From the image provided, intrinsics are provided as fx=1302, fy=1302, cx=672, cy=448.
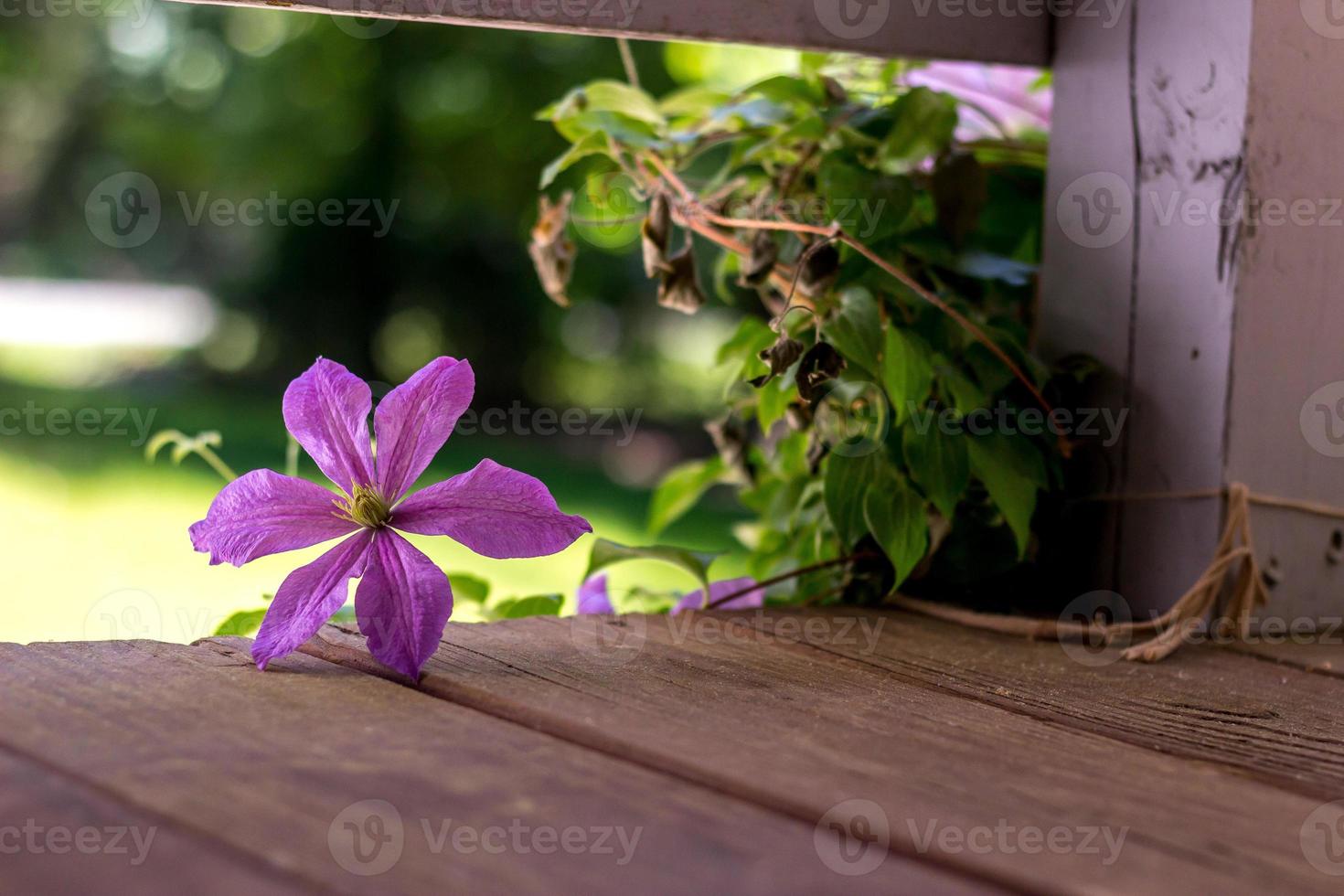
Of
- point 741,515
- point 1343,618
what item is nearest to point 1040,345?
point 1343,618

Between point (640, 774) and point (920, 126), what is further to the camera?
point (920, 126)

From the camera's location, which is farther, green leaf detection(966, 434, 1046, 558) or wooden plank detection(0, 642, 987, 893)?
green leaf detection(966, 434, 1046, 558)

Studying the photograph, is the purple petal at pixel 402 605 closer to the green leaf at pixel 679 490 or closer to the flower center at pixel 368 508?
the flower center at pixel 368 508

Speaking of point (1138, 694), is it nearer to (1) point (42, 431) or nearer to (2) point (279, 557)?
(2) point (279, 557)

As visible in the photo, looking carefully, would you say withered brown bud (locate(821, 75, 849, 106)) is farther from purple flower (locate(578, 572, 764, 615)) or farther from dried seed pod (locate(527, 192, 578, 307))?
purple flower (locate(578, 572, 764, 615))

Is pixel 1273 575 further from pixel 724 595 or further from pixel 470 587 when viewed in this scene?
pixel 470 587

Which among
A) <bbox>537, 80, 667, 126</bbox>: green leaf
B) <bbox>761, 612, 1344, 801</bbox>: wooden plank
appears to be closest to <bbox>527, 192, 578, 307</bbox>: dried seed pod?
<bbox>537, 80, 667, 126</bbox>: green leaf

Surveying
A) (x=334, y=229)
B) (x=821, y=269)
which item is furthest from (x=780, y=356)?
(x=334, y=229)
